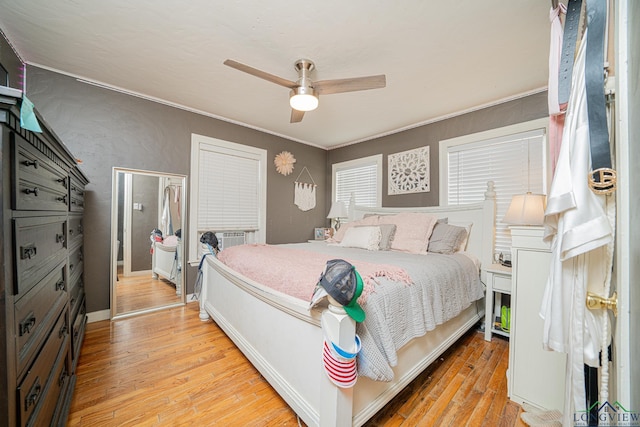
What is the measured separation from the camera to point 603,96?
0.73m

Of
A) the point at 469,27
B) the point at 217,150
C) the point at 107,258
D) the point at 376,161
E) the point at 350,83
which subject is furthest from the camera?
the point at 376,161

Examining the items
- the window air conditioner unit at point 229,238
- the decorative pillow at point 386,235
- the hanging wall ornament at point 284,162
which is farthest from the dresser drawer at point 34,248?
the hanging wall ornament at point 284,162

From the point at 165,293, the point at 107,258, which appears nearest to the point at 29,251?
the point at 107,258

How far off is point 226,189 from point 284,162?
3.51 feet

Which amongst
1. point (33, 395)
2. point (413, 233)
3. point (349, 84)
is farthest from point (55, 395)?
point (413, 233)

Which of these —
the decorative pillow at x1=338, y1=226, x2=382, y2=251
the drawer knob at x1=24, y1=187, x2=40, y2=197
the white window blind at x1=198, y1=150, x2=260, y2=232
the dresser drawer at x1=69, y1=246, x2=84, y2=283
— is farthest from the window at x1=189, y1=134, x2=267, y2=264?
the drawer knob at x1=24, y1=187, x2=40, y2=197

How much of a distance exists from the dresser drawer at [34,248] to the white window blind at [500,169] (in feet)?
11.5

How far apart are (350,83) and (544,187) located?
2.23 m

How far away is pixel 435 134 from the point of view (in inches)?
132

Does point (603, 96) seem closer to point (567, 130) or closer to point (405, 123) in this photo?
point (567, 130)

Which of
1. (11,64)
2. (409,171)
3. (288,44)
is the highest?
(288,44)

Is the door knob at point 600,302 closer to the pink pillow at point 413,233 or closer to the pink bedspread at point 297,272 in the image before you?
the pink bedspread at point 297,272

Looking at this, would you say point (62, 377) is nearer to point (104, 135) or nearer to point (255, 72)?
point (255, 72)

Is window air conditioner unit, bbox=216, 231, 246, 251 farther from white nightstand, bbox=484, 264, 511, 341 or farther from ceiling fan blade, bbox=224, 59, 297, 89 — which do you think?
white nightstand, bbox=484, 264, 511, 341
